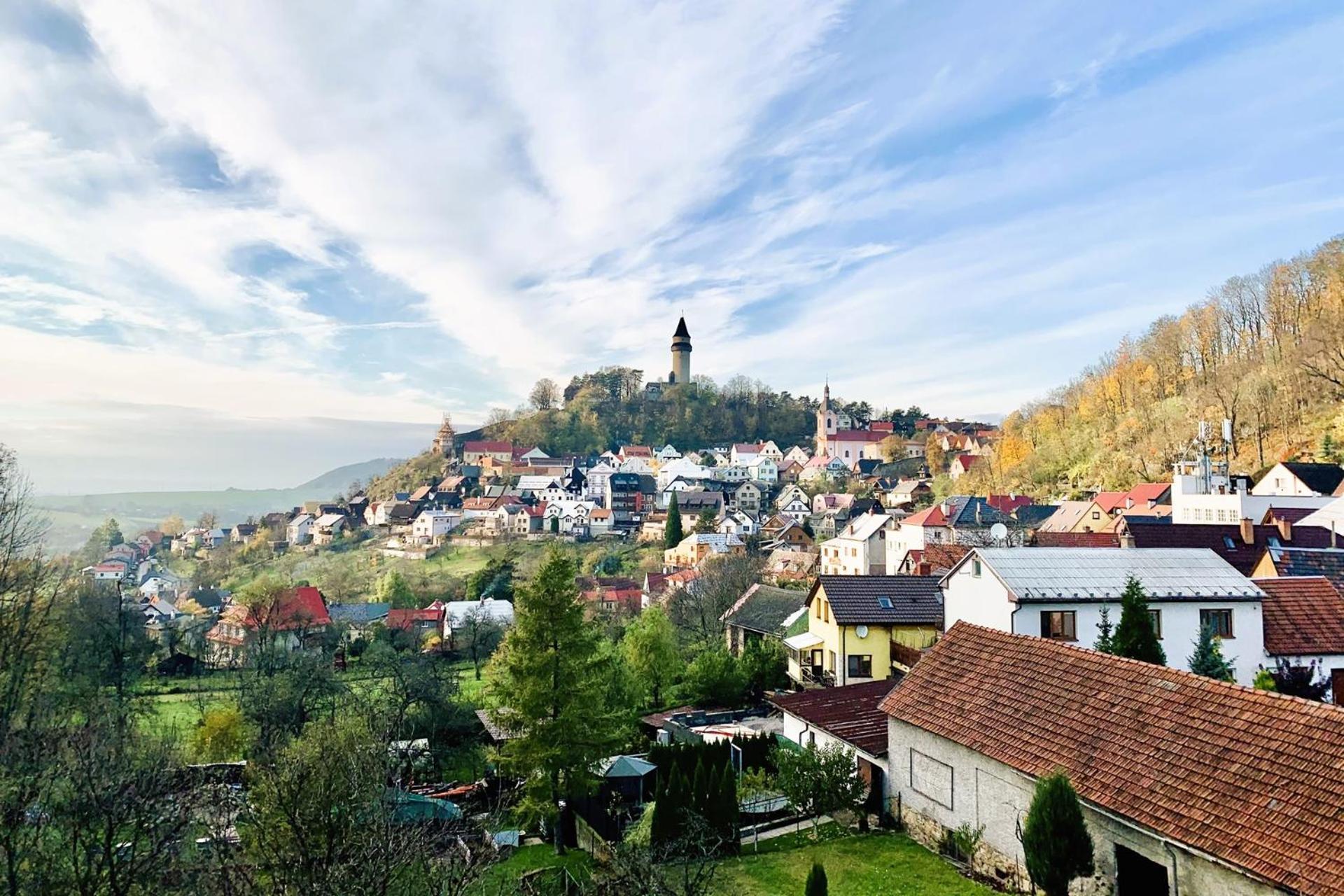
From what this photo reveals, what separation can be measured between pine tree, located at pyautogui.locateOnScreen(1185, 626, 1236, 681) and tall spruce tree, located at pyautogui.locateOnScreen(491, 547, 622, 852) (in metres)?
13.2

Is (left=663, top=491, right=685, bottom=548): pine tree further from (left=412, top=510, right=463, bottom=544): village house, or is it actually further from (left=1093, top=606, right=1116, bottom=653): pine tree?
(left=1093, top=606, right=1116, bottom=653): pine tree

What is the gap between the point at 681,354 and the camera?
153625mm

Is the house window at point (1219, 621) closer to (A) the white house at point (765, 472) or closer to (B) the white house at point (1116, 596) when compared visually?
(B) the white house at point (1116, 596)

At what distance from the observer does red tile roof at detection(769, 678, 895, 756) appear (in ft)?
53.4

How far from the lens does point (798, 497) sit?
94000 mm

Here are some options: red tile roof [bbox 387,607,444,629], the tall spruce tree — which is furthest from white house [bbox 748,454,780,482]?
the tall spruce tree

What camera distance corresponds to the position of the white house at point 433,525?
98.2 m

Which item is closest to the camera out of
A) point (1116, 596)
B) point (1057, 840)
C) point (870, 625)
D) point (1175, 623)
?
point (1057, 840)

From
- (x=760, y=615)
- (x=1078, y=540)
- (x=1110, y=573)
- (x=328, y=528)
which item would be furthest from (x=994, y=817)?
(x=328, y=528)

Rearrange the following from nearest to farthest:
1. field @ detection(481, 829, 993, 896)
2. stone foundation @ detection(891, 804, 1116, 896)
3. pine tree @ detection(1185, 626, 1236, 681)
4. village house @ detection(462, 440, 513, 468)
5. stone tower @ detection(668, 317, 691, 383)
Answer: stone foundation @ detection(891, 804, 1116, 896), field @ detection(481, 829, 993, 896), pine tree @ detection(1185, 626, 1236, 681), village house @ detection(462, 440, 513, 468), stone tower @ detection(668, 317, 691, 383)

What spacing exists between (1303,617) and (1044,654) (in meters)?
11.5

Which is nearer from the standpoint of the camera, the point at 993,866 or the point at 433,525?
the point at 993,866

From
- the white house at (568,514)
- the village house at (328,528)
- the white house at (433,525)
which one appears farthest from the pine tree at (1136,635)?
the village house at (328,528)

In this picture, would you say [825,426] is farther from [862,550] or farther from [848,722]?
[848,722]
